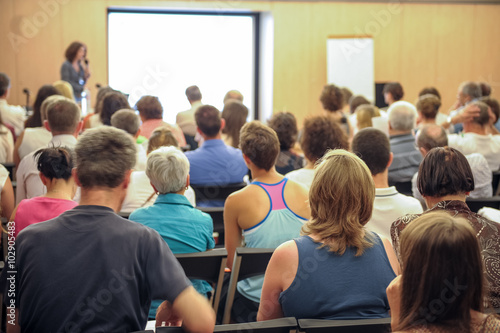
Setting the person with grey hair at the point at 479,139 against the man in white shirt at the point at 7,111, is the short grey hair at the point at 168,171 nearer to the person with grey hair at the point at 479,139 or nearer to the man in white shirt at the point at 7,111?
the person with grey hair at the point at 479,139

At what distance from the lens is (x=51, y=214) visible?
2.37 m

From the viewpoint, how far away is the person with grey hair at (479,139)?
4.68 meters

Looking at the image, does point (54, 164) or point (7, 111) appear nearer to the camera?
point (54, 164)

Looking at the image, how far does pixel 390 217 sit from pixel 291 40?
781 centimetres

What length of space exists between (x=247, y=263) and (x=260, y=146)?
2.66 ft

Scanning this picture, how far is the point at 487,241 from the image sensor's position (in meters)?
2.04

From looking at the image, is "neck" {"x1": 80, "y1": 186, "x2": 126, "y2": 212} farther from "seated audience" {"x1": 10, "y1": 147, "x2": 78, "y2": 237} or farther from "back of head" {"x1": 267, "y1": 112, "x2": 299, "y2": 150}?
"back of head" {"x1": 267, "y1": 112, "x2": 299, "y2": 150}

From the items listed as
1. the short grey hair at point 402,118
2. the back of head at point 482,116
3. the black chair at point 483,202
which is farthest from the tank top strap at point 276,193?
the back of head at point 482,116

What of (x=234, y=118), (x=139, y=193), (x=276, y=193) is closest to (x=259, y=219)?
(x=276, y=193)

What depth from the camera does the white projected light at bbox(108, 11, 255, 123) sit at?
381 inches

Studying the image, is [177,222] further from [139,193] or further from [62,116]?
[62,116]

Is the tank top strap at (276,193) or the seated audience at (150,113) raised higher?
the seated audience at (150,113)

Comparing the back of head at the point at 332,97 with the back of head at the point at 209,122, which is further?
the back of head at the point at 332,97

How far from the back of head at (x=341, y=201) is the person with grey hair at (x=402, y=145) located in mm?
2280
